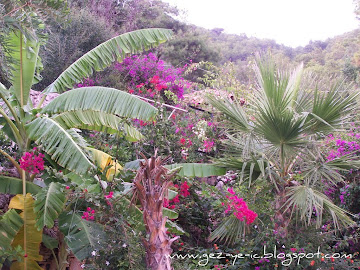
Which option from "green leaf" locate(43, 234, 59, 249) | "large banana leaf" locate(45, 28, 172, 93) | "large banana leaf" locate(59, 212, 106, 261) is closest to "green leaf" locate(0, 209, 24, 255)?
"large banana leaf" locate(59, 212, 106, 261)

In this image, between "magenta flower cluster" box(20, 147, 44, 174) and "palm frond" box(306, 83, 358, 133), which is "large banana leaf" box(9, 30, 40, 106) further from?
"palm frond" box(306, 83, 358, 133)

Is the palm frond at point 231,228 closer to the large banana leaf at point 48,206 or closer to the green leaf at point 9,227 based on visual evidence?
the large banana leaf at point 48,206

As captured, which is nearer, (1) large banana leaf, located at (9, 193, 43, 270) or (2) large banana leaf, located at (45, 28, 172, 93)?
(1) large banana leaf, located at (9, 193, 43, 270)

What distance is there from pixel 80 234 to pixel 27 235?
83 cm

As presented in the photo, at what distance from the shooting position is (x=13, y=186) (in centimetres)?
552

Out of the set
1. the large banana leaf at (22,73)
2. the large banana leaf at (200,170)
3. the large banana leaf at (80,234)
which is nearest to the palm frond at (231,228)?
the large banana leaf at (200,170)

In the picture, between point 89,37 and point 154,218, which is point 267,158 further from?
point 89,37

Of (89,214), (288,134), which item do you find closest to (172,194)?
(89,214)

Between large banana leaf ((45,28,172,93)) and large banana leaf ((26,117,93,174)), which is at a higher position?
large banana leaf ((45,28,172,93))

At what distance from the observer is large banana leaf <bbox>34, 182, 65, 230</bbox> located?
476 centimetres

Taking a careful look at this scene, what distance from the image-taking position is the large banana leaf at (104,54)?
22.5 feet

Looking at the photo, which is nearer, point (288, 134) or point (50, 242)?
point (288, 134)

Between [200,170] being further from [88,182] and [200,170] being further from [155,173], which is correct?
[155,173]

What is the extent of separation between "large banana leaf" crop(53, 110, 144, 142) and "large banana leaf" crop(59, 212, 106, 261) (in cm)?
158
